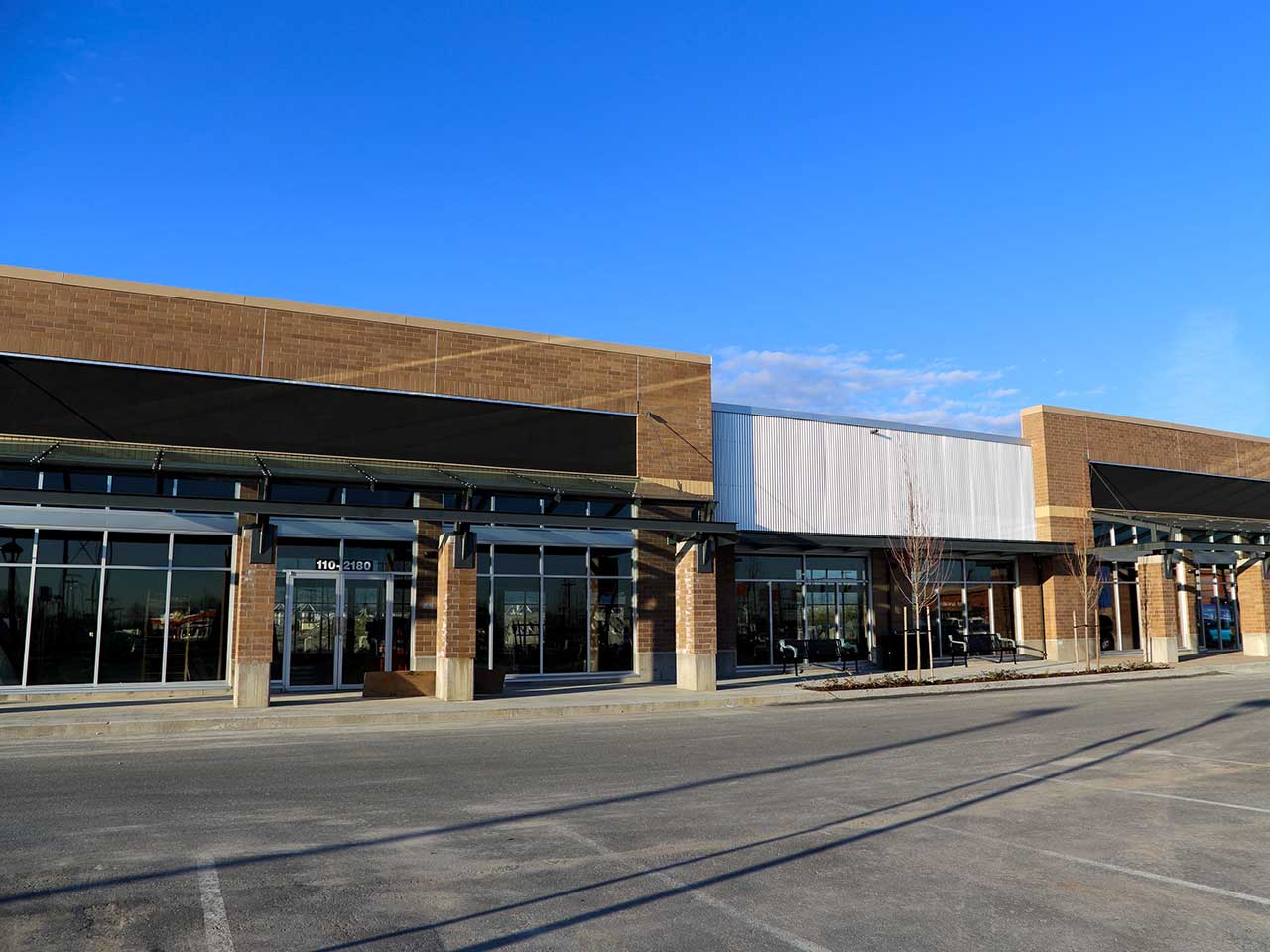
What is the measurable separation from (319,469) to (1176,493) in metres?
29.7

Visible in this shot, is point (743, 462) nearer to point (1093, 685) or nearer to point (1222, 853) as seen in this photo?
point (1093, 685)

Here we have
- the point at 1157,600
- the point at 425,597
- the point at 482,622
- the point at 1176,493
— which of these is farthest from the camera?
the point at 1176,493

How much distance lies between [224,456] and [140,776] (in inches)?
416

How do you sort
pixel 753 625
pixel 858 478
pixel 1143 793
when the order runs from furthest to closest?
pixel 858 478
pixel 753 625
pixel 1143 793

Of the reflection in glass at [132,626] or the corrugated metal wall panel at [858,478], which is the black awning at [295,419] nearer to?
the reflection in glass at [132,626]

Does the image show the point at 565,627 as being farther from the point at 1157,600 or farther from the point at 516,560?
the point at 1157,600

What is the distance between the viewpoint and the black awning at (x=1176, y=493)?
33469 mm

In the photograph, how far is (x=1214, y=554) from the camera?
35.1m

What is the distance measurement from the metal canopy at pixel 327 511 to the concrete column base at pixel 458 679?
2802 mm

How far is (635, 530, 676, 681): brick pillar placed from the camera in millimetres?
24328

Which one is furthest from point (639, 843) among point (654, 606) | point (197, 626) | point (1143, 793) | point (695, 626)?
point (654, 606)

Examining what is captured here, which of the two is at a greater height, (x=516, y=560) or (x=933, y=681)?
(x=516, y=560)

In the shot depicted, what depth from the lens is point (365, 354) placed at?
2203 cm

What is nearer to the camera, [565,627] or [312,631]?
[312,631]
